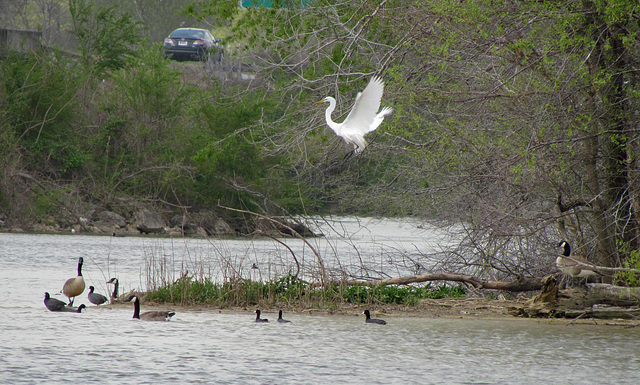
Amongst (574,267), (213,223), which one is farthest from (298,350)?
(213,223)

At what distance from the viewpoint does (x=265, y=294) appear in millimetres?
14117

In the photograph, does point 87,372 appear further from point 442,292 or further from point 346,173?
point 346,173

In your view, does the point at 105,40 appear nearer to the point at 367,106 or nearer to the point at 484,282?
the point at 367,106

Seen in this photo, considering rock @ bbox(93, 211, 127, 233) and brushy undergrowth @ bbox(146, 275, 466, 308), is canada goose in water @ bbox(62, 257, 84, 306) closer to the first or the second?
brushy undergrowth @ bbox(146, 275, 466, 308)

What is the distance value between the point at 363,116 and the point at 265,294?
10.9ft

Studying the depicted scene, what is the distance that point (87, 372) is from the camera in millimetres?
8836

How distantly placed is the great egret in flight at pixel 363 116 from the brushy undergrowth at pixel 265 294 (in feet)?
7.83

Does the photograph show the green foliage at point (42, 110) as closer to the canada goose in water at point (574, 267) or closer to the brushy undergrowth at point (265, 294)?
Answer: the brushy undergrowth at point (265, 294)

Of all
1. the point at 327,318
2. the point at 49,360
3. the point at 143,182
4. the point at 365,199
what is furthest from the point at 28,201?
the point at 49,360

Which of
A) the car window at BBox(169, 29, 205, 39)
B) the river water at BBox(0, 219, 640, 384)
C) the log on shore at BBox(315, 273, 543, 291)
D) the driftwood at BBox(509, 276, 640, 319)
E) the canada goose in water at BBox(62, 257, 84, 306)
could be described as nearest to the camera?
the river water at BBox(0, 219, 640, 384)

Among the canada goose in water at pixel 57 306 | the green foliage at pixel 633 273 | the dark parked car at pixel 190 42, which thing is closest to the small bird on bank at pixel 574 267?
the green foliage at pixel 633 273

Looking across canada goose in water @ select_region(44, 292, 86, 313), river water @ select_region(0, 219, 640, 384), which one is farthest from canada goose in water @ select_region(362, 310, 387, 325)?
canada goose in water @ select_region(44, 292, 86, 313)

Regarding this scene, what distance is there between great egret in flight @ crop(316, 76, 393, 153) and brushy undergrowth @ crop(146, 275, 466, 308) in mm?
2386

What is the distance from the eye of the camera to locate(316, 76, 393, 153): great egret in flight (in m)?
12.7
